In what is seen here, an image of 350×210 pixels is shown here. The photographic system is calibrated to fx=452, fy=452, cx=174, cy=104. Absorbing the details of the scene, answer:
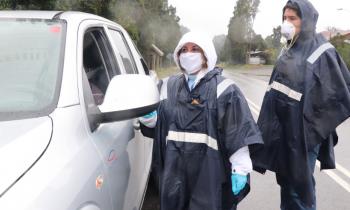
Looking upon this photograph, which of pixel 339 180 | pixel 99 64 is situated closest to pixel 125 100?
pixel 99 64

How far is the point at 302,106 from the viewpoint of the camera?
3.46 metres

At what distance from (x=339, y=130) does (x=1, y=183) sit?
331 inches

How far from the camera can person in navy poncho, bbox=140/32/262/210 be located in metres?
2.85

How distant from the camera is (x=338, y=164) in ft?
20.6

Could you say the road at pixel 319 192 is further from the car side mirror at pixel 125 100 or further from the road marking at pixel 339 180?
the car side mirror at pixel 125 100

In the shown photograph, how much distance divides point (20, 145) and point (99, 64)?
168 centimetres

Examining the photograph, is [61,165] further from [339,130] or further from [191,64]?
[339,130]

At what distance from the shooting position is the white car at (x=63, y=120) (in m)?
1.64

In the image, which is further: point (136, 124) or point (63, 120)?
point (136, 124)

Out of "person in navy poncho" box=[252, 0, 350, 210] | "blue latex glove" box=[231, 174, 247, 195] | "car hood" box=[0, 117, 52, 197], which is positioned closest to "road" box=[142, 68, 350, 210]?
"person in navy poncho" box=[252, 0, 350, 210]

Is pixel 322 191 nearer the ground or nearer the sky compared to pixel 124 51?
nearer the ground

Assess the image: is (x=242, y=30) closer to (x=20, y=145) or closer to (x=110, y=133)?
(x=110, y=133)

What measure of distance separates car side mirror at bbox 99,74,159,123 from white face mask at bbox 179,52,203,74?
30.0 inches

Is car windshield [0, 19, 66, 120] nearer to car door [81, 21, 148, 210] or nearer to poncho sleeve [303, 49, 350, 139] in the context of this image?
car door [81, 21, 148, 210]
